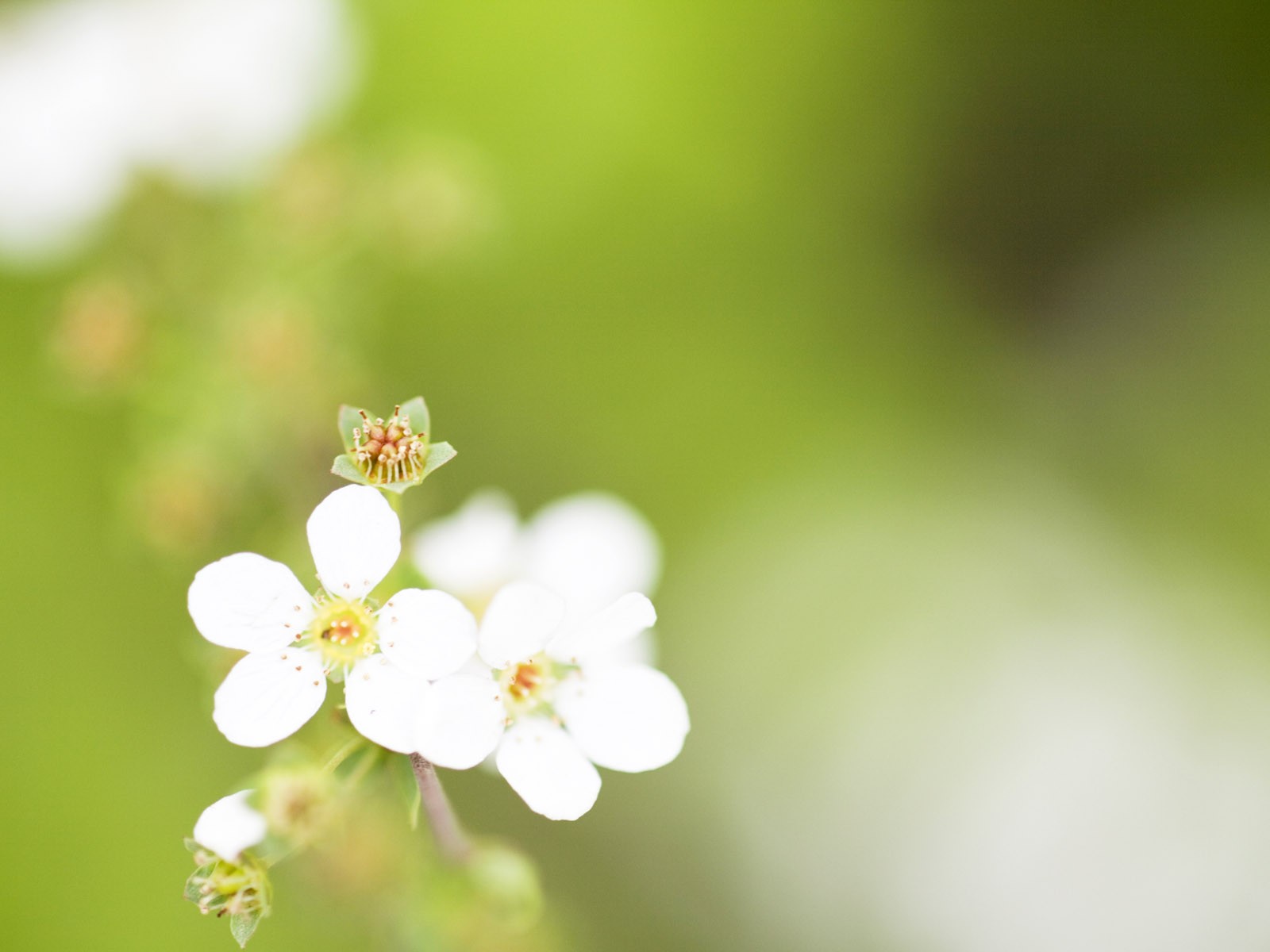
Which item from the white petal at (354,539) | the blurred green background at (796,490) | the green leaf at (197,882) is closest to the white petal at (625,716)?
the white petal at (354,539)

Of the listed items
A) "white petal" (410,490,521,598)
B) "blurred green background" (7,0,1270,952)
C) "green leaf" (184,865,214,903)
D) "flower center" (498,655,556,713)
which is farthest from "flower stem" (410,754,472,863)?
"blurred green background" (7,0,1270,952)

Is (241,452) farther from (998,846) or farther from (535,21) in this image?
(998,846)

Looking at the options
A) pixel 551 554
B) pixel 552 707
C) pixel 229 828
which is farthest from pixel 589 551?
pixel 229 828

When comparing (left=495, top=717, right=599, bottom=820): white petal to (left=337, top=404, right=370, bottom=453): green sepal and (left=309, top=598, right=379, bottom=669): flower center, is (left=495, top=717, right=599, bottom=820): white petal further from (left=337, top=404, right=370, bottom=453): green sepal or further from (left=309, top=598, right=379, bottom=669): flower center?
(left=337, top=404, right=370, bottom=453): green sepal

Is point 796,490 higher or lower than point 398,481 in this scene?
higher

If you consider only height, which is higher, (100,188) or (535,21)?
(535,21)

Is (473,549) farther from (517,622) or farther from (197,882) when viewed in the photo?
(197,882)

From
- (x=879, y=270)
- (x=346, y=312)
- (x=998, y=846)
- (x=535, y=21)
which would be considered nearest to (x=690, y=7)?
(x=535, y=21)
